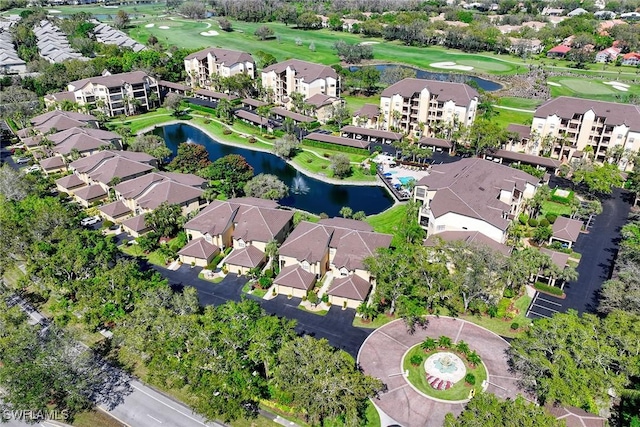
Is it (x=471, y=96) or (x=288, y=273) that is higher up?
(x=471, y=96)

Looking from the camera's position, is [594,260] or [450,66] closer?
[594,260]

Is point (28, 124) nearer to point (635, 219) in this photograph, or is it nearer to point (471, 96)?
point (471, 96)

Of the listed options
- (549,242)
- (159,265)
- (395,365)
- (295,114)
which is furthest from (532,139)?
(159,265)

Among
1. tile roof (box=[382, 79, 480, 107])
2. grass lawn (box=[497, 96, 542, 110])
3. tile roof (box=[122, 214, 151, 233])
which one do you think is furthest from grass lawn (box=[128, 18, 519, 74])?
tile roof (box=[122, 214, 151, 233])

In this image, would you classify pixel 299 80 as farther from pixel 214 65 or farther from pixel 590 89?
pixel 590 89

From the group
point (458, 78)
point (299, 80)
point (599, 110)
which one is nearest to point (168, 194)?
point (299, 80)

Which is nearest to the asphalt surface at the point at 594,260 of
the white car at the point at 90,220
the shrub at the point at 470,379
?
the shrub at the point at 470,379

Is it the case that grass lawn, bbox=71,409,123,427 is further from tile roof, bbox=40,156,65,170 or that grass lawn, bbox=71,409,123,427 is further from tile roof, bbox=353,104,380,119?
tile roof, bbox=353,104,380,119
